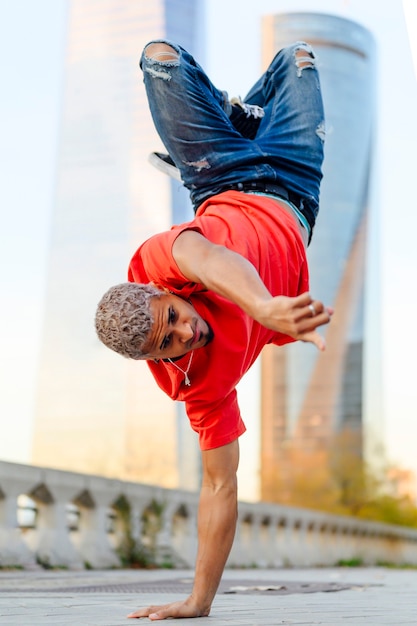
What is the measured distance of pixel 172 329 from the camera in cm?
338

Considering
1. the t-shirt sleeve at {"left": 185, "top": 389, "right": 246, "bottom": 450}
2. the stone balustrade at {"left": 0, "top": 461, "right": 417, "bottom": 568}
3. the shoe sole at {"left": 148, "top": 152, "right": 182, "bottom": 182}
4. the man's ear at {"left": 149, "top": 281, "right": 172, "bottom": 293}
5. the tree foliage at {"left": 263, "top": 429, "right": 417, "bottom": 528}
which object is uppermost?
the shoe sole at {"left": 148, "top": 152, "right": 182, "bottom": 182}

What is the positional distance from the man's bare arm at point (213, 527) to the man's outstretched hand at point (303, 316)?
121 cm

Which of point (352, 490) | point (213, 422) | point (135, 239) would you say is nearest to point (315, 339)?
point (213, 422)

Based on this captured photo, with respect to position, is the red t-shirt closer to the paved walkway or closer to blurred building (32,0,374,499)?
the paved walkway

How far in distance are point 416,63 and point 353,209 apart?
8995cm

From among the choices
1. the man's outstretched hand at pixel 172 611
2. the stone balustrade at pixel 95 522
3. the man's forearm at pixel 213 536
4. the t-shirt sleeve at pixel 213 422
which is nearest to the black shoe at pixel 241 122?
the t-shirt sleeve at pixel 213 422

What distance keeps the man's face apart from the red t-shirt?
10cm

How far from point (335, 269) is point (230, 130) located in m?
90.4

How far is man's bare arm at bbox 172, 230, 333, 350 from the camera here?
2.79 metres

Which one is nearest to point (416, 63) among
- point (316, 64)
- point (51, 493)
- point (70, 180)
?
point (316, 64)

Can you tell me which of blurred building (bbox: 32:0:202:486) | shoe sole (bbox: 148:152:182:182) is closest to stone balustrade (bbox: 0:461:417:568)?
shoe sole (bbox: 148:152:182:182)

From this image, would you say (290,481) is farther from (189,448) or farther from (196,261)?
(196,261)

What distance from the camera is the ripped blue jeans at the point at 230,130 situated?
3973 millimetres

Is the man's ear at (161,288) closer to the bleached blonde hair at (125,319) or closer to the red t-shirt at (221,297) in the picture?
the red t-shirt at (221,297)
